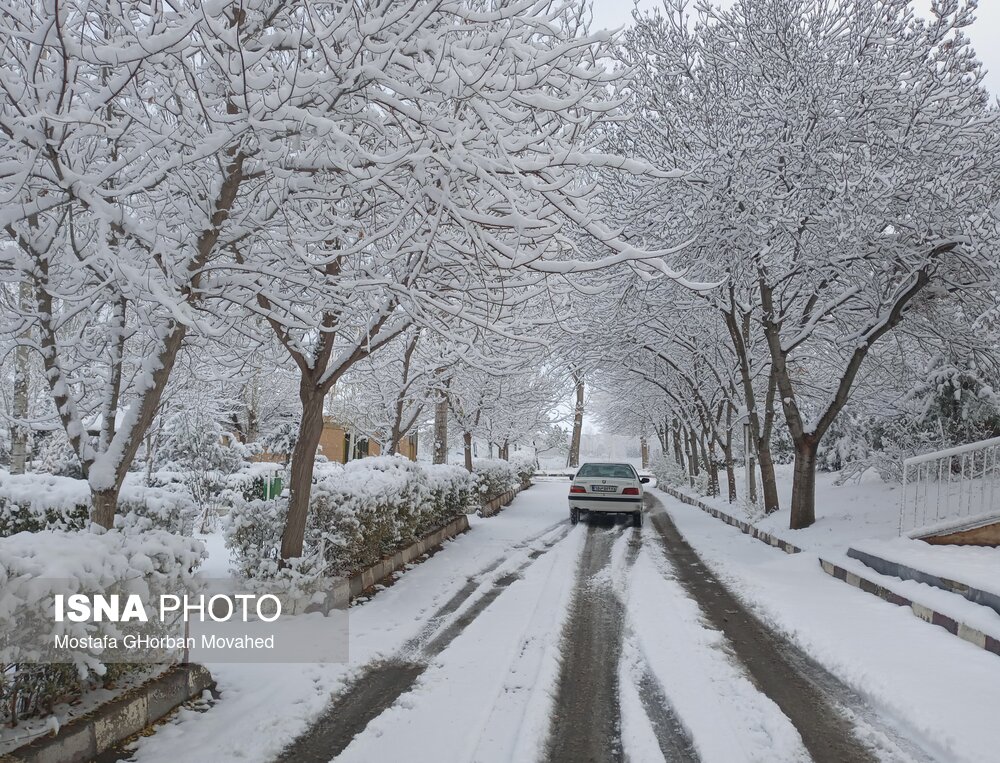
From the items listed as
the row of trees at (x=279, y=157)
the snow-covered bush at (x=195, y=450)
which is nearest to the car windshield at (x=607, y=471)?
the snow-covered bush at (x=195, y=450)

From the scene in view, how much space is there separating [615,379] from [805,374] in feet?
26.3

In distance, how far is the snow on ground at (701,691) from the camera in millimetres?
4227

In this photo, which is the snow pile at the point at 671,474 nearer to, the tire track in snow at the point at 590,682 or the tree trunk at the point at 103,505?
the tire track in snow at the point at 590,682

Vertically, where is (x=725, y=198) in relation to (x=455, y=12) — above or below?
above

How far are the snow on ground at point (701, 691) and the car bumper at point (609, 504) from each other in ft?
29.1

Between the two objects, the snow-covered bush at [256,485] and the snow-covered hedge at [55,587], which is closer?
the snow-covered hedge at [55,587]

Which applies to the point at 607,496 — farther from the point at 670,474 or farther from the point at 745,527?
→ the point at 670,474

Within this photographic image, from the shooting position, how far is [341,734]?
4449 millimetres

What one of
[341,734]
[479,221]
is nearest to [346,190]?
[479,221]

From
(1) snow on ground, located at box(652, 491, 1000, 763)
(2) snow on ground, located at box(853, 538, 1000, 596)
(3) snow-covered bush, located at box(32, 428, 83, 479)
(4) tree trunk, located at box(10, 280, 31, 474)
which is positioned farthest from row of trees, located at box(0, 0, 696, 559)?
(3) snow-covered bush, located at box(32, 428, 83, 479)

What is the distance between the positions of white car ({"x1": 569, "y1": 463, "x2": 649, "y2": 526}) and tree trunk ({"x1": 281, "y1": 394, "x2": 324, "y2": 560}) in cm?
1045

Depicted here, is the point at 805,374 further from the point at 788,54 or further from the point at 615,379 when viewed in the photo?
the point at 788,54

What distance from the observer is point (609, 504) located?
1753 centimetres

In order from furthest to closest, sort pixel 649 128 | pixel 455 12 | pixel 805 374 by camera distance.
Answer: pixel 805 374, pixel 649 128, pixel 455 12
